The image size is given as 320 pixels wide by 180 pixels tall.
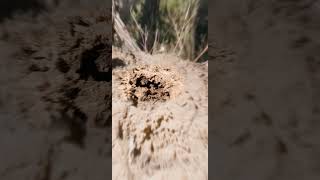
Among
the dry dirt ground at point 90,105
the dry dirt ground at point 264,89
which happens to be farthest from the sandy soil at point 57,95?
the dry dirt ground at point 264,89

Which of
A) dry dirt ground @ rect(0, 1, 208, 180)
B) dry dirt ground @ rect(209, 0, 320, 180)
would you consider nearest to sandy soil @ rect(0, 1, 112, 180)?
dry dirt ground @ rect(0, 1, 208, 180)

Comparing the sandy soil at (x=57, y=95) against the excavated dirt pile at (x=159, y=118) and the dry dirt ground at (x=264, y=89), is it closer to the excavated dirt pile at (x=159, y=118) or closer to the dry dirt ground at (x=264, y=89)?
the excavated dirt pile at (x=159, y=118)

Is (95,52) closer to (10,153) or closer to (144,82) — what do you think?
(144,82)

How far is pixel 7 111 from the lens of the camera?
2.18ft

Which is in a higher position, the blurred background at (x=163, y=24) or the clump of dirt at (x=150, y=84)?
the blurred background at (x=163, y=24)

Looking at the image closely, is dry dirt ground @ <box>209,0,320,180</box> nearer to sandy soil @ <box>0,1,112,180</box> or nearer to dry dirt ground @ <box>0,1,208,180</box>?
dry dirt ground @ <box>0,1,208,180</box>

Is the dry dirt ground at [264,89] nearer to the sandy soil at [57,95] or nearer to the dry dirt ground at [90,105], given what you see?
the dry dirt ground at [90,105]

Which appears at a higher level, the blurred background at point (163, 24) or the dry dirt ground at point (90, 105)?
the blurred background at point (163, 24)

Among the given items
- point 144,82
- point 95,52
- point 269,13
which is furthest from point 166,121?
point 269,13

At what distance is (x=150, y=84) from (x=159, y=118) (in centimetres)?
7

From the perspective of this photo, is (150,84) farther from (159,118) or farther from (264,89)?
(264,89)

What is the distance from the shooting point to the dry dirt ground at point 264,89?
0.69 m

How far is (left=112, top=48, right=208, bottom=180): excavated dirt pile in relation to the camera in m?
0.67

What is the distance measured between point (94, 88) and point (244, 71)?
0.95 feet
